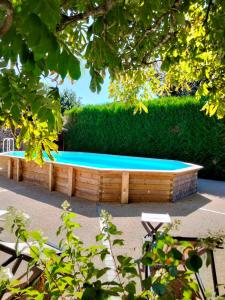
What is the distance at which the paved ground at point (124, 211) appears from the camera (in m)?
5.41

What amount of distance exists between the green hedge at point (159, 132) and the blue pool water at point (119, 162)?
3.75 feet

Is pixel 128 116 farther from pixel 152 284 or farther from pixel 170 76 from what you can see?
pixel 152 284

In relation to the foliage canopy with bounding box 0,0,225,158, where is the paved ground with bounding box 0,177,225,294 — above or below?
below

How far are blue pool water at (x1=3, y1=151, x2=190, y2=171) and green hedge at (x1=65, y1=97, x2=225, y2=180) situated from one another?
1.14 metres

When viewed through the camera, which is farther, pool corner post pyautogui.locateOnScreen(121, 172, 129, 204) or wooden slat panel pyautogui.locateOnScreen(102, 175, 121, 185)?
wooden slat panel pyautogui.locateOnScreen(102, 175, 121, 185)

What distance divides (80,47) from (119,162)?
1061 centimetres

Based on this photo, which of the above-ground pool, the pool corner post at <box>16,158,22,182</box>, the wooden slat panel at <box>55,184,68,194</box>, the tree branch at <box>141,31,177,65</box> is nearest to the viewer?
the tree branch at <box>141,31,177,65</box>

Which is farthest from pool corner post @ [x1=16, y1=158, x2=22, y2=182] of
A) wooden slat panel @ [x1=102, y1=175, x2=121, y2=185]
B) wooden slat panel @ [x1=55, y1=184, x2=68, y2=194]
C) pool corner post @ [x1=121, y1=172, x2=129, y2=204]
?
pool corner post @ [x1=121, y1=172, x2=129, y2=204]

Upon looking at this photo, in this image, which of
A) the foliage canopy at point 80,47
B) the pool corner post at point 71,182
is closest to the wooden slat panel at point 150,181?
the pool corner post at point 71,182

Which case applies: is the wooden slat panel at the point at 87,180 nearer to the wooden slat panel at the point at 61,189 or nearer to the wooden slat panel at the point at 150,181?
the wooden slat panel at the point at 61,189

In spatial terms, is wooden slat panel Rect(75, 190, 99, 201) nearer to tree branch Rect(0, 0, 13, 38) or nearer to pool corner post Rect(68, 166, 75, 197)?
pool corner post Rect(68, 166, 75, 197)

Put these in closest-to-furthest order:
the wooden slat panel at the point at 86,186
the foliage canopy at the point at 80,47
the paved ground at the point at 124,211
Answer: the foliage canopy at the point at 80,47 < the paved ground at the point at 124,211 < the wooden slat panel at the point at 86,186

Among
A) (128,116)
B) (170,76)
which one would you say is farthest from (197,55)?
(128,116)

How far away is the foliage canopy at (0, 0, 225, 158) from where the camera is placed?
0.89 meters
